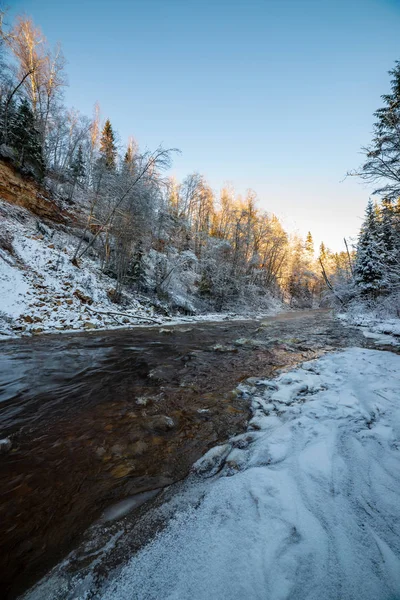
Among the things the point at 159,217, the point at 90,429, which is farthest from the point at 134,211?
the point at 90,429

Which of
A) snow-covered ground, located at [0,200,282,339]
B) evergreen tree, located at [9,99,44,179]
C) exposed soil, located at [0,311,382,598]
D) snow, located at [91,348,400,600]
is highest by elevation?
evergreen tree, located at [9,99,44,179]

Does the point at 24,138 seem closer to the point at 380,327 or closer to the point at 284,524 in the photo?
the point at 284,524

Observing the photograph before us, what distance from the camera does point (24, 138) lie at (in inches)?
590

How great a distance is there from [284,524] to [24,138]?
2185 cm

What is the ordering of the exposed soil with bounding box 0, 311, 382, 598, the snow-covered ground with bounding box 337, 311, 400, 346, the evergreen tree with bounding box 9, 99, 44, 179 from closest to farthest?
the exposed soil with bounding box 0, 311, 382, 598 → the snow-covered ground with bounding box 337, 311, 400, 346 → the evergreen tree with bounding box 9, 99, 44, 179

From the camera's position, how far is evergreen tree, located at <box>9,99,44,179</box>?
48.3 ft

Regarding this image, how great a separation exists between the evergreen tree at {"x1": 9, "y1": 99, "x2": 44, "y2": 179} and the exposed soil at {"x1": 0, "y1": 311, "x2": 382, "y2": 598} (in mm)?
15786

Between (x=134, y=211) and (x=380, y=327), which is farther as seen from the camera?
(x=134, y=211)

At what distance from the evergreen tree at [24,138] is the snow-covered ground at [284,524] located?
66.6 ft

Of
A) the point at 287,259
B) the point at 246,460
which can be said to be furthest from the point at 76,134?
the point at 246,460

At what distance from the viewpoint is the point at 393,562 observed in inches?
45.8

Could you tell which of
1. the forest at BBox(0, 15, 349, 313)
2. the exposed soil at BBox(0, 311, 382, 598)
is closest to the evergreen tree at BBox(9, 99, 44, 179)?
the forest at BBox(0, 15, 349, 313)

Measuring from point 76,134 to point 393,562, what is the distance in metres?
40.3

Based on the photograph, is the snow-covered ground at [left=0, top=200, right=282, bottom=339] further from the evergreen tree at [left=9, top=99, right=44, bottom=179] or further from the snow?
the snow
